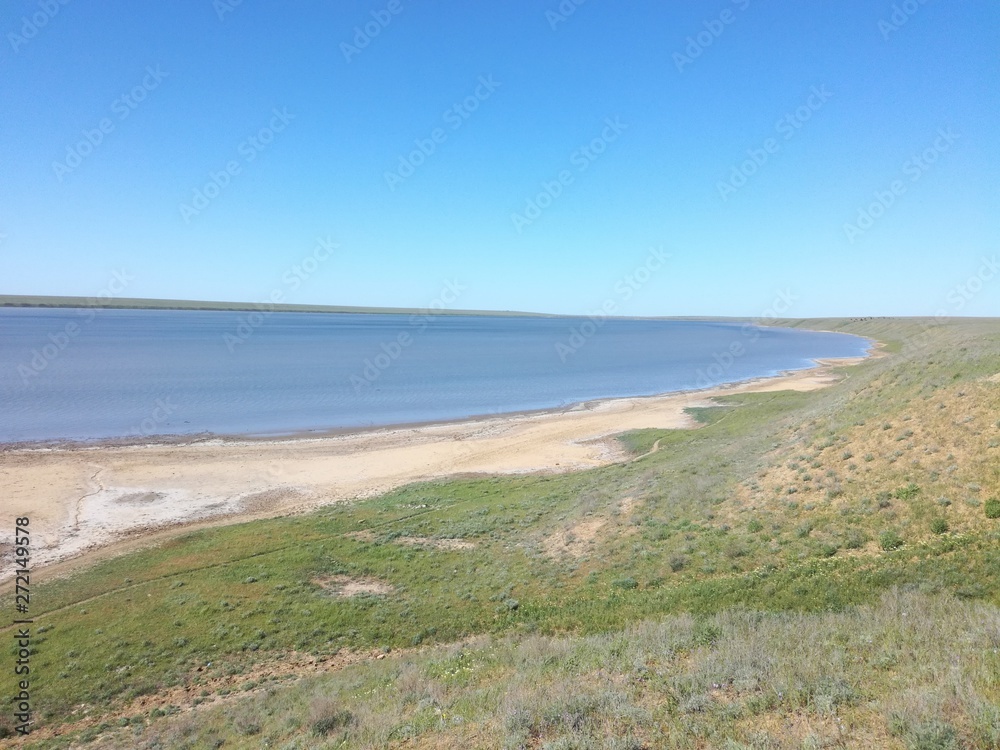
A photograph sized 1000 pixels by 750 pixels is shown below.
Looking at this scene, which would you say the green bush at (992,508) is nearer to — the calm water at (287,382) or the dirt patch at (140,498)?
the dirt patch at (140,498)

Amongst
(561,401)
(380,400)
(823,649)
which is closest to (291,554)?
(823,649)

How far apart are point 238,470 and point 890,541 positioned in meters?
35.7

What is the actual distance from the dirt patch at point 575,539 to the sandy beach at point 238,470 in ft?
44.3

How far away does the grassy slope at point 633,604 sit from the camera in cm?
717

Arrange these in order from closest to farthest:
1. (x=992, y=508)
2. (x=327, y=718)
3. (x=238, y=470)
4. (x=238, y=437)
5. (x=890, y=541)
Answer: (x=327, y=718) < (x=992, y=508) < (x=890, y=541) < (x=238, y=470) < (x=238, y=437)

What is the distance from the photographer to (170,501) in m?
29.3

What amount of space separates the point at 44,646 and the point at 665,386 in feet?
234

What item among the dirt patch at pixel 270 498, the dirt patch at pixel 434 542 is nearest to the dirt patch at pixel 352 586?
the dirt patch at pixel 434 542

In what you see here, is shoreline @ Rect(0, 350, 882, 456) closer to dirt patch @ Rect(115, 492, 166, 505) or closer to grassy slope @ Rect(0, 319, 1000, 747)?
dirt patch @ Rect(115, 492, 166, 505)

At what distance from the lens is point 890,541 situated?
12891 millimetres

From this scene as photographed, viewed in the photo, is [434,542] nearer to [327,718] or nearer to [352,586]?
[352,586]

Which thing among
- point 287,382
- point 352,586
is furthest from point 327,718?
point 287,382

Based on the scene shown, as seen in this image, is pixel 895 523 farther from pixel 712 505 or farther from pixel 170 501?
pixel 170 501

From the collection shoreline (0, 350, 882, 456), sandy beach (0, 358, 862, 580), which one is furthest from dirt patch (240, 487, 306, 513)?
shoreline (0, 350, 882, 456)
